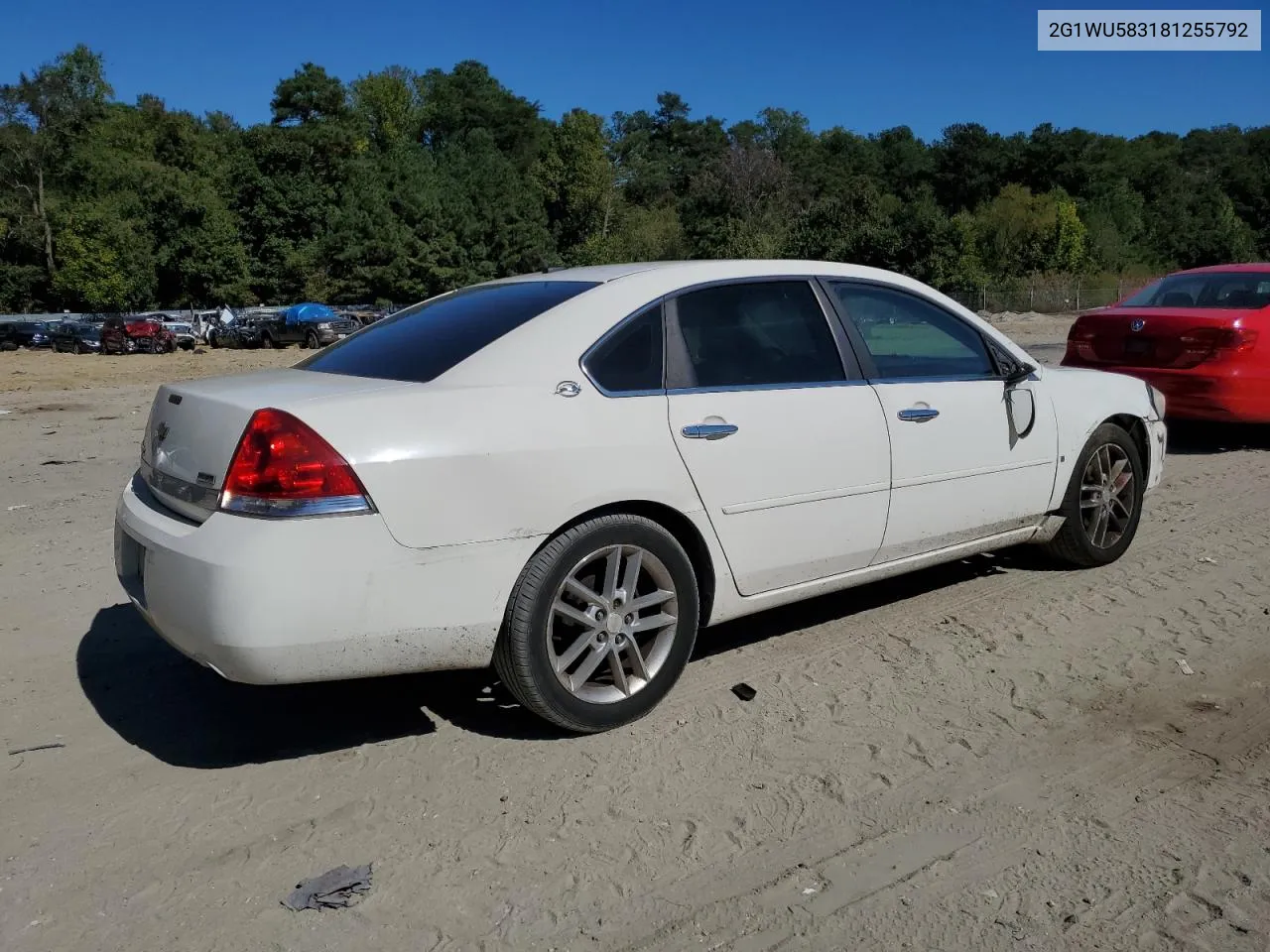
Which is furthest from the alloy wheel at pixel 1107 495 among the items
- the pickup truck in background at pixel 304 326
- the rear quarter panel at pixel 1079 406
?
the pickup truck in background at pixel 304 326

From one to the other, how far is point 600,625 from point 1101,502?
3.05m

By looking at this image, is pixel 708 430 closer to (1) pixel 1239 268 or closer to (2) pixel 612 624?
(2) pixel 612 624

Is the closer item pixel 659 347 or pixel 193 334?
pixel 659 347

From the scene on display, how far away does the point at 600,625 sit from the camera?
11.6ft

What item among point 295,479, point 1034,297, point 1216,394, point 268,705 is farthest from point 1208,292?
point 1034,297

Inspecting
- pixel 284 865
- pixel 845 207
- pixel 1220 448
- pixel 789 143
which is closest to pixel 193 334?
pixel 845 207

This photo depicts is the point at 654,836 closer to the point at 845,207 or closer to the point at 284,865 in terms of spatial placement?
the point at 284,865

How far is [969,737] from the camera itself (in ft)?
11.7

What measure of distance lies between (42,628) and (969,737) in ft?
12.9

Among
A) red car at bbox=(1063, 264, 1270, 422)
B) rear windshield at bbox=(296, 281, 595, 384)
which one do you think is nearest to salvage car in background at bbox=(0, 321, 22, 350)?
red car at bbox=(1063, 264, 1270, 422)

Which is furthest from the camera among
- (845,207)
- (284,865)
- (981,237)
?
(981,237)

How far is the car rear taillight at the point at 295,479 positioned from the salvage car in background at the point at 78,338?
41.6 m

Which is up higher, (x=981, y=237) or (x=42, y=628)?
(x=981, y=237)

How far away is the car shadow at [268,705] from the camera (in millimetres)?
3629
